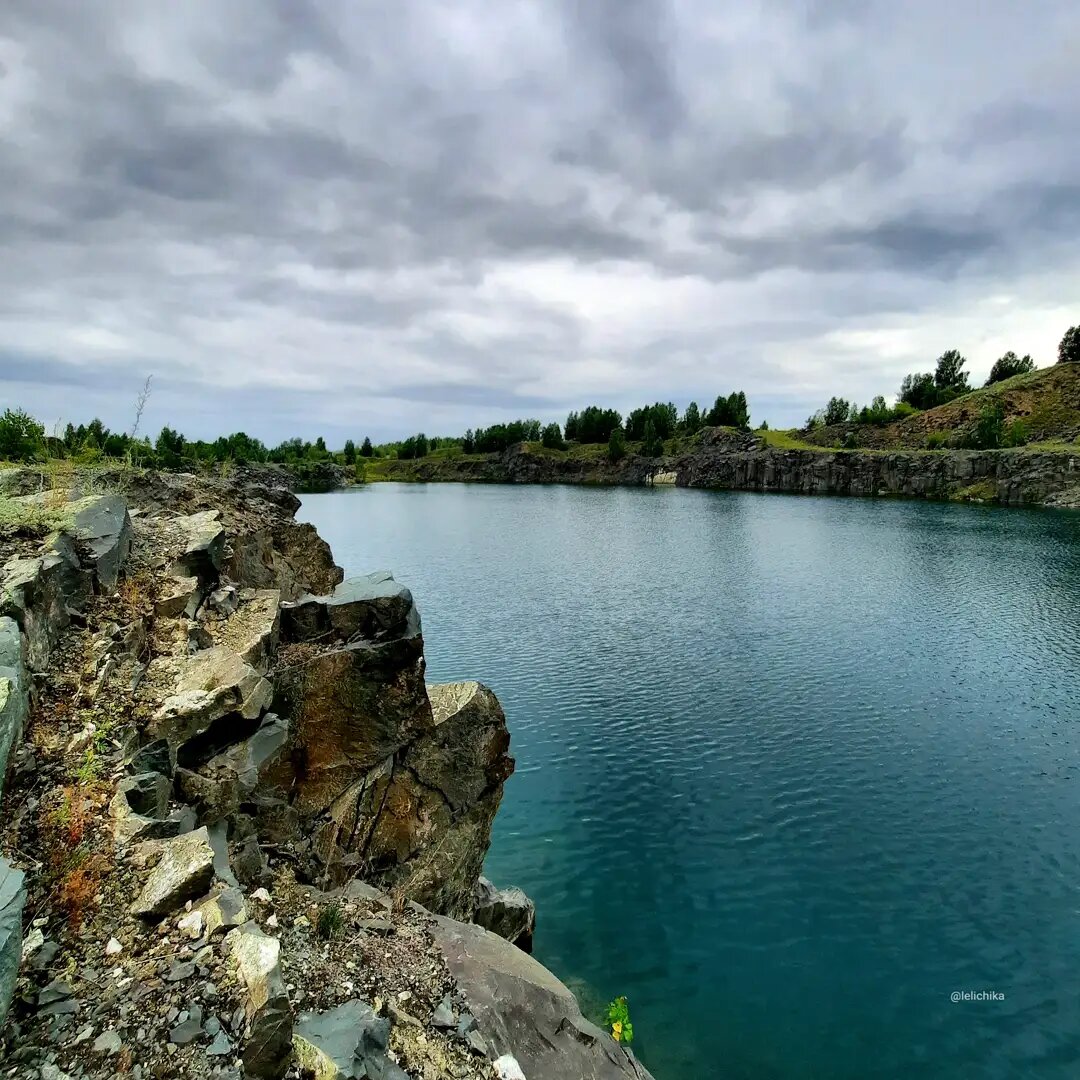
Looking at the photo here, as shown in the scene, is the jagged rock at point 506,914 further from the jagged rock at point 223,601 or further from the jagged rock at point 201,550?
the jagged rock at point 201,550

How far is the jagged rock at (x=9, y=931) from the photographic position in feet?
22.6

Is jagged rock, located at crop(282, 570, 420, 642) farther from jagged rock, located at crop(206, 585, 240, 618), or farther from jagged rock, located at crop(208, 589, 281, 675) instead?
jagged rock, located at crop(206, 585, 240, 618)

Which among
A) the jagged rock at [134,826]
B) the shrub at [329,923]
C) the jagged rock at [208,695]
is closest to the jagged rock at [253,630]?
the jagged rock at [208,695]

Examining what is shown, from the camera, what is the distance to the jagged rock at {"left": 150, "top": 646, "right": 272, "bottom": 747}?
12602 millimetres

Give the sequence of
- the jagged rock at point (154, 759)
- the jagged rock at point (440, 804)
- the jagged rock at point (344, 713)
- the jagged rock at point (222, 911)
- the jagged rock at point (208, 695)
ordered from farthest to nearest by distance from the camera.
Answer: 1. the jagged rock at point (440, 804)
2. the jagged rock at point (344, 713)
3. the jagged rock at point (208, 695)
4. the jagged rock at point (154, 759)
5. the jagged rock at point (222, 911)

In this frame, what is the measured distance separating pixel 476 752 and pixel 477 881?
149 inches

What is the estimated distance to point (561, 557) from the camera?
85.2 meters

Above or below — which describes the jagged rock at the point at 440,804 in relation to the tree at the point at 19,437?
below

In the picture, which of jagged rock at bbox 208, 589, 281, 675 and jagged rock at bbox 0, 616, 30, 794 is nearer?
jagged rock at bbox 0, 616, 30, 794

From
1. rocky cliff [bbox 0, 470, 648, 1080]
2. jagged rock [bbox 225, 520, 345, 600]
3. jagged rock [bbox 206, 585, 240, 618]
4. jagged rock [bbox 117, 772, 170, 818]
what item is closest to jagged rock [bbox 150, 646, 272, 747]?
rocky cliff [bbox 0, 470, 648, 1080]

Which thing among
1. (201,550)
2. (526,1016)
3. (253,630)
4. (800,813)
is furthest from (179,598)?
(800,813)

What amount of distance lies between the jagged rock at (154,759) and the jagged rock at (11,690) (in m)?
1.66

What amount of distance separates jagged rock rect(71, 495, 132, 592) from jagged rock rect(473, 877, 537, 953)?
12606 mm

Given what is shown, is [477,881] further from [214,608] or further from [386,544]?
[386,544]
